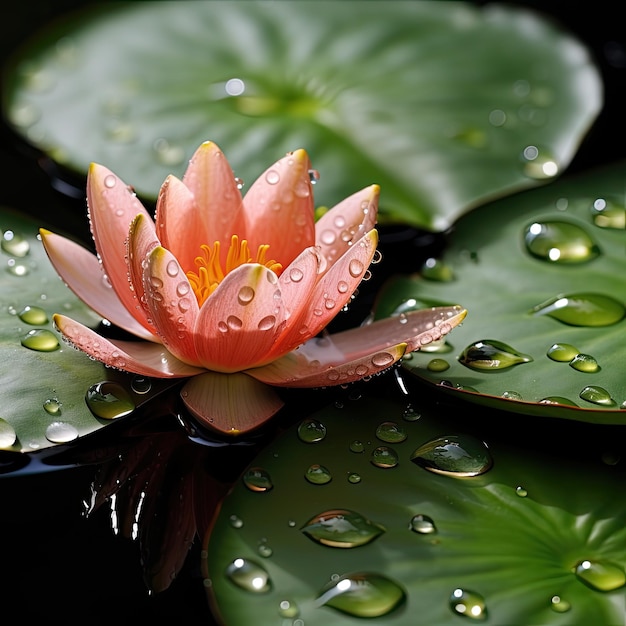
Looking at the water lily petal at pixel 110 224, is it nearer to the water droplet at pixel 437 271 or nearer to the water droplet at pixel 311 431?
the water droplet at pixel 311 431

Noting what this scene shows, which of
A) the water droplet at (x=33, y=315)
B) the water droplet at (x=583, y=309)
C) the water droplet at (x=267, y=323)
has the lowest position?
the water droplet at (x=583, y=309)

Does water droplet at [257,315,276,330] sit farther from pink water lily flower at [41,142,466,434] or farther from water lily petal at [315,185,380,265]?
water lily petal at [315,185,380,265]

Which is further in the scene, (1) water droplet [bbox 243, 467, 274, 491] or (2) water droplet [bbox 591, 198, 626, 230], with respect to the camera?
(2) water droplet [bbox 591, 198, 626, 230]

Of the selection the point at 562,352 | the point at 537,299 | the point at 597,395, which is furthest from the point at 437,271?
the point at 597,395

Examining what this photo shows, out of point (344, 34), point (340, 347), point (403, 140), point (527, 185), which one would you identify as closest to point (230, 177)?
point (340, 347)

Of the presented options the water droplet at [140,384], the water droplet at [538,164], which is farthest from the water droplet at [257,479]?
the water droplet at [538,164]

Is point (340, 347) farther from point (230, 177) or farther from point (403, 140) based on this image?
point (403, 140)

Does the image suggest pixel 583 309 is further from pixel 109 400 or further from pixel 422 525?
pixel 109 400

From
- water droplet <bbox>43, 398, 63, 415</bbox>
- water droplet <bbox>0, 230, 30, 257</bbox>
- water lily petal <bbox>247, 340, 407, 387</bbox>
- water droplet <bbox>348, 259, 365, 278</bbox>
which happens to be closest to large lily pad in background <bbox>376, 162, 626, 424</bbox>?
water lily petal <bbox>247, 340, 407, 387</bbox>
